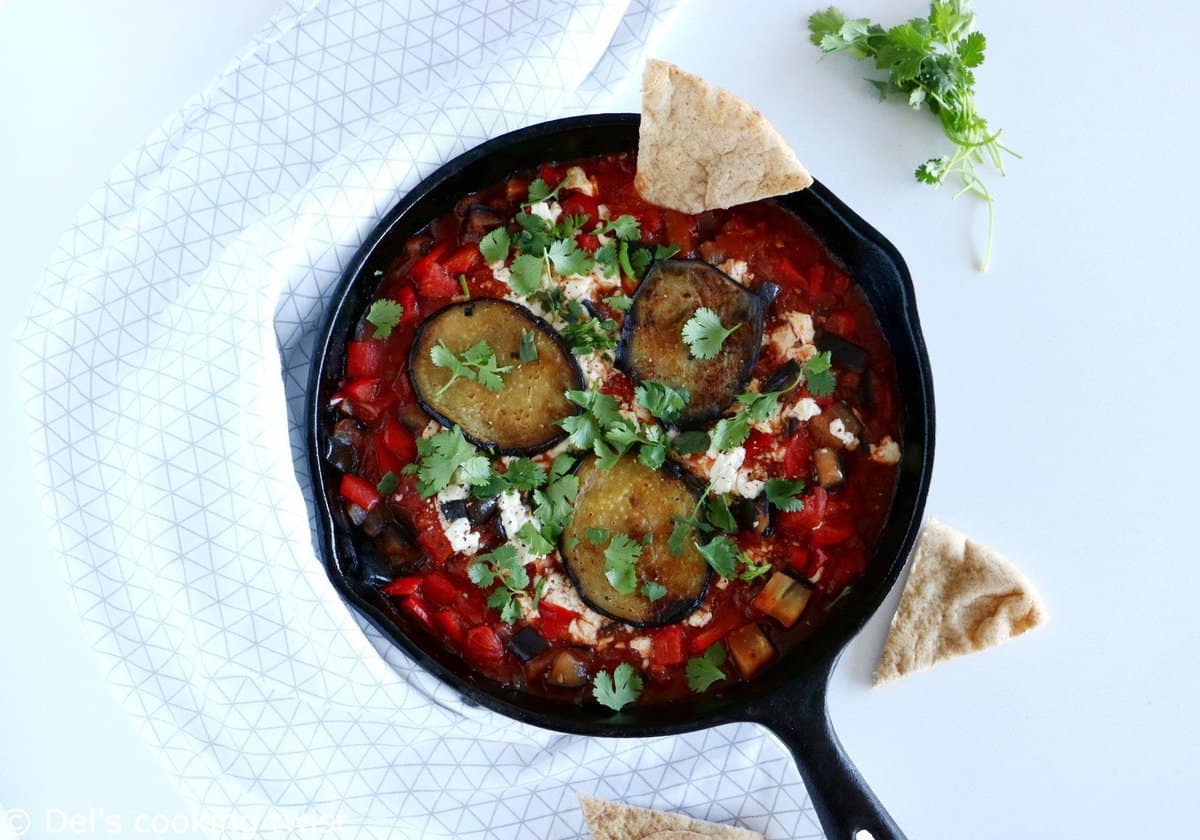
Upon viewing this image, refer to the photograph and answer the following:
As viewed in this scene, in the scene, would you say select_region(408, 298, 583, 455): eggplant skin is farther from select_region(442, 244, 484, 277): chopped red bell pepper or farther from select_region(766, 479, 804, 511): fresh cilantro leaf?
select_region(766, 479, 804, 511): fresh cilantro leaf

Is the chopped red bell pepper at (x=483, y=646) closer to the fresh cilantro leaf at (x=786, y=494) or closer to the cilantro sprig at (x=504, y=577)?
the cilantro sprig at (x=504, y=577)

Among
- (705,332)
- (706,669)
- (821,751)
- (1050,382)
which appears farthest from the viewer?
(1050,382)

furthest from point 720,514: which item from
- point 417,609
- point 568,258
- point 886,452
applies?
point 417,609

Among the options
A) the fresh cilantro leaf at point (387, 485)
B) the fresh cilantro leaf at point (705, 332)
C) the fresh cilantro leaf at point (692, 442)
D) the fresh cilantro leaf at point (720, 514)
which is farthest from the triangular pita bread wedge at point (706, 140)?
the fresh cilantro leaf at point (387, 485)

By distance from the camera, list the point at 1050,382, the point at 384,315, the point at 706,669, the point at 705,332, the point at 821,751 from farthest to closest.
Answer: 1. the point at 1050,382
2. the point at 384,315
3. the point at 706,669
4. the point at 705,332
5. the point at 821,751

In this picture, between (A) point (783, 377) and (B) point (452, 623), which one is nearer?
(A) point (783, 377)

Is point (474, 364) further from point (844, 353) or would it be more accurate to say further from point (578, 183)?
point (844, 353)

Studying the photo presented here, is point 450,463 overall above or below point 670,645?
above
